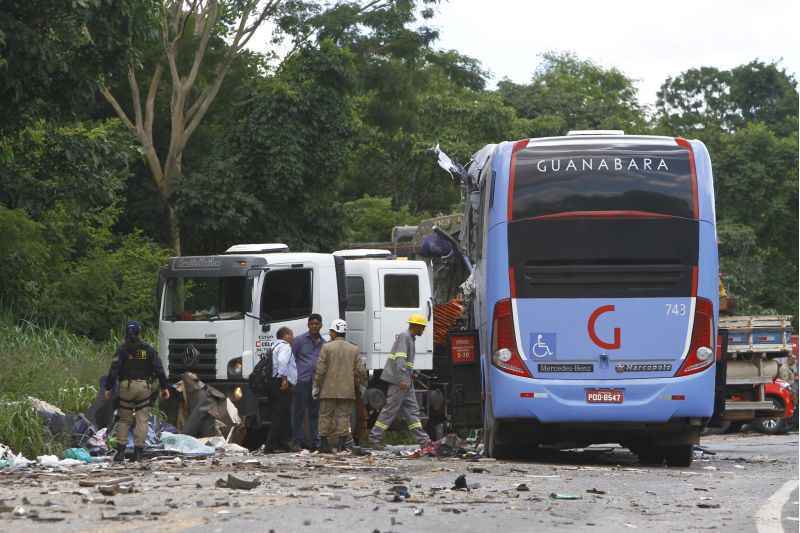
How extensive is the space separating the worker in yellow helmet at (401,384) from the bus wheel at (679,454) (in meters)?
3.24

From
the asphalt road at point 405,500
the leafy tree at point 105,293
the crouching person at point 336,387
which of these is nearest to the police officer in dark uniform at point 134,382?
the asphalt road at point 405,500

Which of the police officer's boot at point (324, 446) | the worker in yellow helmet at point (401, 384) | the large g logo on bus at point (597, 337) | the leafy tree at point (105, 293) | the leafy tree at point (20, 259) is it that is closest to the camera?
the large g logo on bus at point (597, 337)

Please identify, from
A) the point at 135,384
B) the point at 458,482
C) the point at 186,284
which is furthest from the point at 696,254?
the point at 186,284

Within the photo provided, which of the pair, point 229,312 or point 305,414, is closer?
point 305,414

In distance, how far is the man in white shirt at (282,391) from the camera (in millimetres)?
18875

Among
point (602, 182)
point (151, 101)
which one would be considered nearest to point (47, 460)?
point (602, 182)

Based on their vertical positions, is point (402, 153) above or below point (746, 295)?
above

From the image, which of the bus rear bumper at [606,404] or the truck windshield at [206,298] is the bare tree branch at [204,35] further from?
the bus rear bumper at [606,404]

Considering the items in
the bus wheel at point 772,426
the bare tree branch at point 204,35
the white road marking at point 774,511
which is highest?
the bare tree branch at point 204,35

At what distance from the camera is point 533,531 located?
9305 millimetres

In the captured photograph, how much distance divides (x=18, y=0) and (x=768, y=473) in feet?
34.8

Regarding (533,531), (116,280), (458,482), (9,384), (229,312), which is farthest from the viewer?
(116,280)

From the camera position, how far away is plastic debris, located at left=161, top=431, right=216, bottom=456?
58.0 feet

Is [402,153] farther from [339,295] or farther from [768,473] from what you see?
[768,473]
